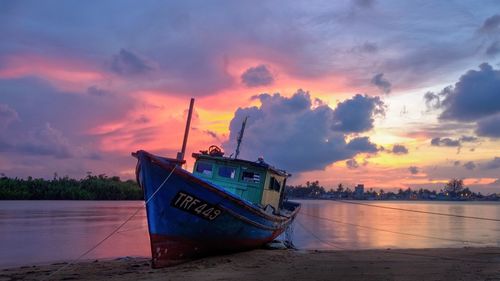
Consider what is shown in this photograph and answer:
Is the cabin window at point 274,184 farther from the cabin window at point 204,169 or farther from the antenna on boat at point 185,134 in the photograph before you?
the antenna on boat at point 185,134

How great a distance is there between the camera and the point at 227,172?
17.4 m

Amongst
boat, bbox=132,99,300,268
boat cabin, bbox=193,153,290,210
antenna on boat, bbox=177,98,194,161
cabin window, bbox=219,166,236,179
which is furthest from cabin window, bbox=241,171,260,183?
antenna on boat, bbox=177,98,194,161

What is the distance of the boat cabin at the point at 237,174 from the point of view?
56.8 feet

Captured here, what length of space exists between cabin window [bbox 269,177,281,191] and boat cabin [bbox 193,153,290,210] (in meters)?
0.74

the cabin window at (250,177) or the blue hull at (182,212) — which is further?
the cabin window at (250,177)

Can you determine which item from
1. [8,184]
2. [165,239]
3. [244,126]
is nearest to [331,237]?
[244,126]

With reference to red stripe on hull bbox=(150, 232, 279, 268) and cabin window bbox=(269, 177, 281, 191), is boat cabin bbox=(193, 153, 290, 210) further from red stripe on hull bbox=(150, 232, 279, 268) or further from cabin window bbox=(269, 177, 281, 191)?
red stripe on hull bbox=(150, 232, 279, 268)

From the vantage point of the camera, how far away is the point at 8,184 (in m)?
84.6

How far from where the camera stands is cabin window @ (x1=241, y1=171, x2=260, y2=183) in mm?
17484

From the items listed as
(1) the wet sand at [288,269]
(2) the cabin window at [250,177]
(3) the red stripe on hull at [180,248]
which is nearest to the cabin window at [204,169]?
(2) the cabin window at [250,177]

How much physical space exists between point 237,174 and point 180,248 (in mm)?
4848

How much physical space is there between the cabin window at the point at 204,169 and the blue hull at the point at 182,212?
3317 mm

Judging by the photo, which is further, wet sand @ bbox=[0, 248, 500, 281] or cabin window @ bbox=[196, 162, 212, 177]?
cabin window @ bbox=[196, 162, 212, 177]

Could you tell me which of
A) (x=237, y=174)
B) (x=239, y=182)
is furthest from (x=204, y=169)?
(x=239, y=182)
